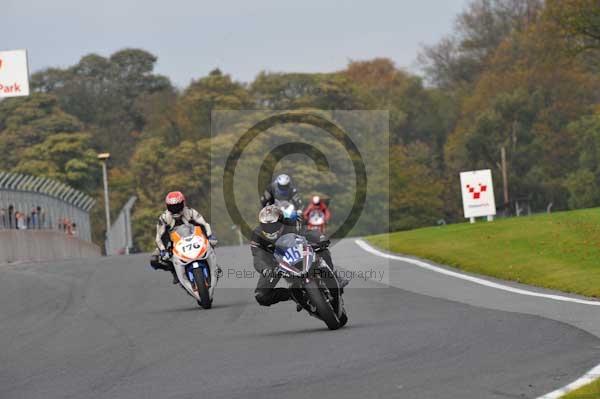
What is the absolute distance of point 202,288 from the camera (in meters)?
17.2

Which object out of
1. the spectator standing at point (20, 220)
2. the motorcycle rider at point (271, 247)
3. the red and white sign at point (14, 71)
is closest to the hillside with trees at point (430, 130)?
the red and white sign at point (14, 71)

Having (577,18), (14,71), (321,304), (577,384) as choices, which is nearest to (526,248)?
(321,304)

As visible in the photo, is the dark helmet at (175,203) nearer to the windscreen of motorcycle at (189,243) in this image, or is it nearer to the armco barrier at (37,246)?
the windscreen of motorcycle at (189,243)

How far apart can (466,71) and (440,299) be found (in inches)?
3572

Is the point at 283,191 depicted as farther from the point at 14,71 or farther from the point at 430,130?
the point at 430,130

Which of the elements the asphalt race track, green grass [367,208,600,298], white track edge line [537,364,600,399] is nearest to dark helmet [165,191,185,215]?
the asphalt race track

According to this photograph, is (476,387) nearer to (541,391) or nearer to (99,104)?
(541,391)

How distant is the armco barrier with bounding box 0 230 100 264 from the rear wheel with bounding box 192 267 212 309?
69.4ft

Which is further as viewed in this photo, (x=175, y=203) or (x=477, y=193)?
(x=477, y=193)

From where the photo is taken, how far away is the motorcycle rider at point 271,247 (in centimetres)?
1370

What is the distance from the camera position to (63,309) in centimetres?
1841

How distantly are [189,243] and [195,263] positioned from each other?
1.12ft

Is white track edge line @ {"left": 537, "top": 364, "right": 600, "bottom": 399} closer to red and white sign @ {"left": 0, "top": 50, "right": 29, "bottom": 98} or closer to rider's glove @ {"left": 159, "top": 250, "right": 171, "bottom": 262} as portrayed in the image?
rider's glove @ {"left": 159, "top": 250, "right": 171, "bottom": 262}

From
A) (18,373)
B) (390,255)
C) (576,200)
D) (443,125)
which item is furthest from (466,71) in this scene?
(18,373)
